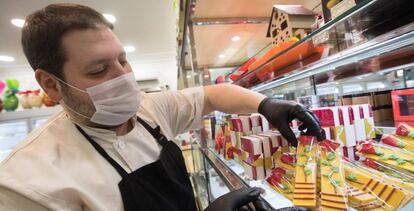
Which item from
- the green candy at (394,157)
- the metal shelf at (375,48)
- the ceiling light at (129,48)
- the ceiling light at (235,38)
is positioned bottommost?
the green candy at (394,157)

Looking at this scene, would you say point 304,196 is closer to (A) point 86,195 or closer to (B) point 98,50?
(A) point 86,195

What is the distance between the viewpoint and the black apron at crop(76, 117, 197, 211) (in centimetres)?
71

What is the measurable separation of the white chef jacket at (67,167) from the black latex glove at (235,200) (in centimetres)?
33

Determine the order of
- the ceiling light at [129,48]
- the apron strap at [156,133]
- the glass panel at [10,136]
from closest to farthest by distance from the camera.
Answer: the apron strap at [156,133] → the ceiling light at [129,48] → the glass panel at [10,136]

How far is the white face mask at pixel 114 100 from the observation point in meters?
0.77

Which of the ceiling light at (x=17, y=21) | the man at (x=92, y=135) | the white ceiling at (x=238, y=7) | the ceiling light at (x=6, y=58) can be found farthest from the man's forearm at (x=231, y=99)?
the ceiling light at (x=6, y=58)

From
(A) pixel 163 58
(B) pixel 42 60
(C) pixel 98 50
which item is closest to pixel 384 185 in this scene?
→ (C) pixel 98 50

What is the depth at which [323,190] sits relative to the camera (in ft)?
1.54

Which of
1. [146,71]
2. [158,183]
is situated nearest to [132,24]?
[146,71]

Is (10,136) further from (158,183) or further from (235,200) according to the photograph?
(235,200)

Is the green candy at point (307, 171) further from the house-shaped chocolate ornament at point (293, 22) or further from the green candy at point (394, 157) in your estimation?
the house-shaped chocolate ornament at point (293, 22)

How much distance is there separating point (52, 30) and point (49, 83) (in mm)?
187

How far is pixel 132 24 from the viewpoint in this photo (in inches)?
110

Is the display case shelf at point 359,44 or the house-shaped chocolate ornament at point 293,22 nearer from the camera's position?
the display case shelf at point 359,44
